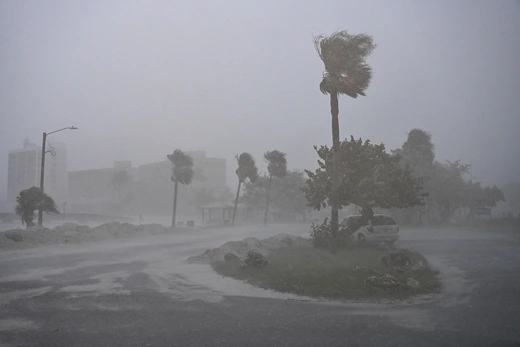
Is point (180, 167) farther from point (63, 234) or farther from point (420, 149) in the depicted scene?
point (420, 149)

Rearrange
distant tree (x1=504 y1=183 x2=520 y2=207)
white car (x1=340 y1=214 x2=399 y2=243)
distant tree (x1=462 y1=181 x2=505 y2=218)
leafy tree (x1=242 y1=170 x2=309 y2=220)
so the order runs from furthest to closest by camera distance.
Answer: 1. distant tree (x1=504 y1=183 x2=520 y2=207)
2. leafy tree (x1=242 y1=170 x2=309 y2=220)
3. distant tree (x1=462 y1=181 x2=505 y2=218)
4. white car (x1=340 y1=214 x2=399 y2=243)

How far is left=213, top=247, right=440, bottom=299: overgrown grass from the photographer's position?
35.1 feet

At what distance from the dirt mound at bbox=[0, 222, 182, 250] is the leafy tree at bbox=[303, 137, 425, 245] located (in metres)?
16.4

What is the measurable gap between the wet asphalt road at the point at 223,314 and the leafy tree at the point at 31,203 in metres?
19.0

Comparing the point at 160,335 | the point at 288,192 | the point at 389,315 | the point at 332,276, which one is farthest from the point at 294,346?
the point at 288,192

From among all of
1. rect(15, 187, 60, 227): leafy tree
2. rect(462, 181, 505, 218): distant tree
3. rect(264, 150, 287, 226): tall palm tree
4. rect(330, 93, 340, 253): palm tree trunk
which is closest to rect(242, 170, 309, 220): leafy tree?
rect(264, 150, 287, 226): tall palm tree

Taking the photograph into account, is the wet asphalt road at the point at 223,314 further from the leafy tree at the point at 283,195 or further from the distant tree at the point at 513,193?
the distant tree at the point at 513,193

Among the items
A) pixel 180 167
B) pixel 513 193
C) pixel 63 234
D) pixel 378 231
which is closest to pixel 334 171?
pixel 378 231

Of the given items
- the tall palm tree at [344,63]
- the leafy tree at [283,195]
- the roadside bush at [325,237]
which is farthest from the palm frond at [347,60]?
the leafy tree at [283,195]

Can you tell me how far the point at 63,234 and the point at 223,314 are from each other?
23.5 metres

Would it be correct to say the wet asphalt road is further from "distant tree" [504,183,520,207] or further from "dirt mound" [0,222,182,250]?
"distant tree" [504,183,520,207]

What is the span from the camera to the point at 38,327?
302 inches

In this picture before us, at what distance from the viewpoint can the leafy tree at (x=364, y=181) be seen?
818 inches

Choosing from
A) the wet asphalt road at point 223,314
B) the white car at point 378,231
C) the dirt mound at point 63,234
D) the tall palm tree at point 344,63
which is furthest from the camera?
the dirt mound at point 63,234
